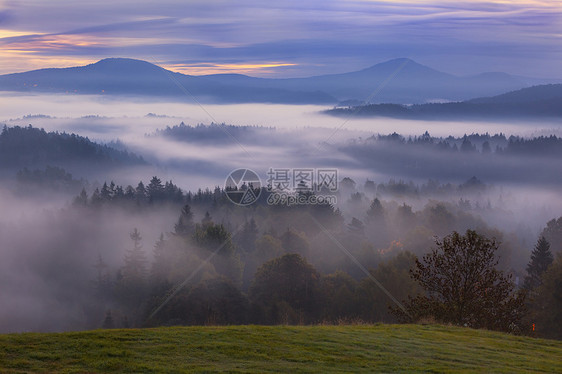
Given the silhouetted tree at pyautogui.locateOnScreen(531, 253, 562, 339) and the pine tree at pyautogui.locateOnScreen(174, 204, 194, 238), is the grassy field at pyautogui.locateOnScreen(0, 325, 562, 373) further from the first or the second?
the pine tree at pyautogui.locateOnScreen(174, 204, 194, 238)

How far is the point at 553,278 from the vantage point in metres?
48.3

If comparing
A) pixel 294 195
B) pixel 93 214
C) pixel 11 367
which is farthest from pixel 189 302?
pixel 93 214

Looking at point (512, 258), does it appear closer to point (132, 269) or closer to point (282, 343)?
point (132, 269)

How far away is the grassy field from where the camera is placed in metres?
13.8

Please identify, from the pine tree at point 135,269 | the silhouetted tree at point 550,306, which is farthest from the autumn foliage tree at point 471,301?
the pine tree at point 135,269

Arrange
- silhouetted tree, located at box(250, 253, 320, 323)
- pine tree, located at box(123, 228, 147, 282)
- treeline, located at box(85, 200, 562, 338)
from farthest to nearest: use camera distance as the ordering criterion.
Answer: pine tree, located at box(123, 228, 147, 282), silhouetted tree, located at box(250, 253, 320, 323), treeline, located at box(85, 200, 562, 338)

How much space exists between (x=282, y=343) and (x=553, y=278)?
4058cm

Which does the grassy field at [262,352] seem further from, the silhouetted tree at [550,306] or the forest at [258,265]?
the silhouetted tree at [550,306]

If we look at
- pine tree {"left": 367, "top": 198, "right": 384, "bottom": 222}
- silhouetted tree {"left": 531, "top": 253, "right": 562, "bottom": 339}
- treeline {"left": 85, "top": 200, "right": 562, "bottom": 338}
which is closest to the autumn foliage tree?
treeline {"left": 85, "top": 200, "right": 562, "bottom": 338}

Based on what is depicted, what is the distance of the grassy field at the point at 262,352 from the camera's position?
1380cm

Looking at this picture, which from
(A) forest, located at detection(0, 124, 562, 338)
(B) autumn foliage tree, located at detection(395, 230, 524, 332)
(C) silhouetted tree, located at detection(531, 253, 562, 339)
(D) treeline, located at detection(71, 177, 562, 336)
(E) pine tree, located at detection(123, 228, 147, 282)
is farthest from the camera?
(E) pine tree, located at detection(123, 228, 147, 282)

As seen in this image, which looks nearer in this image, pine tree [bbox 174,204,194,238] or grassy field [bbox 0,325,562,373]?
grassy field [bbox 0,325,562,373]

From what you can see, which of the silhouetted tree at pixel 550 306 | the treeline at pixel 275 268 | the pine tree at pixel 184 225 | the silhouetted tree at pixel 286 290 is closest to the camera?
the silhouetted tree at pixel 550 306

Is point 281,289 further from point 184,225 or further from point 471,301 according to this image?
point 184,225
